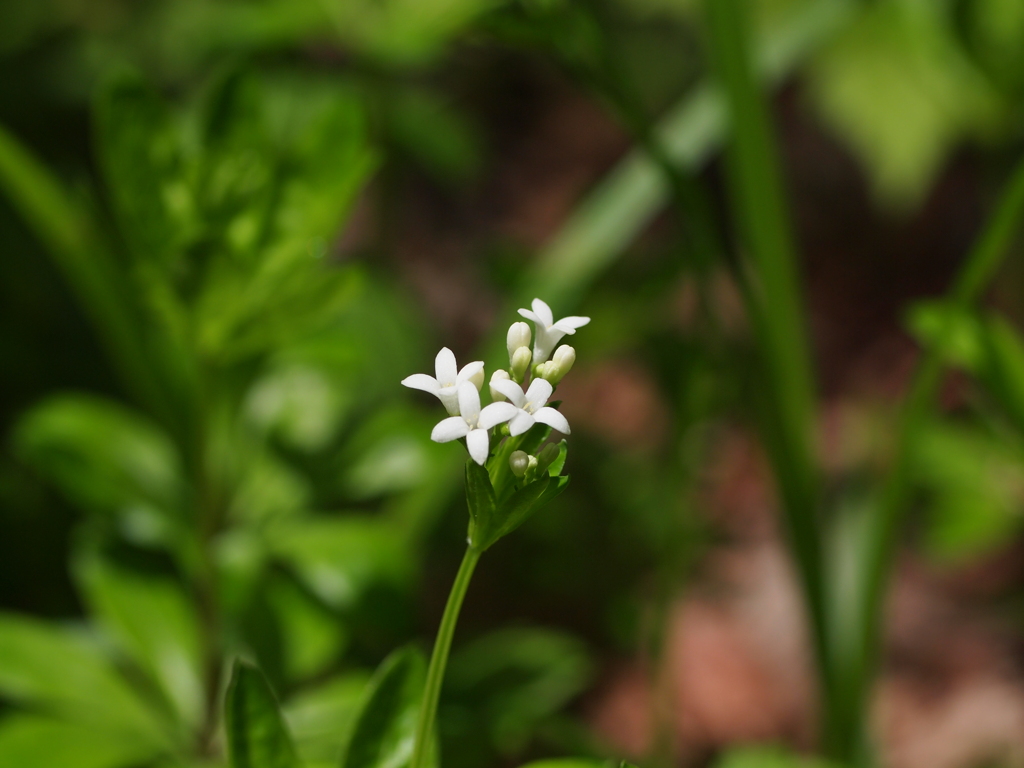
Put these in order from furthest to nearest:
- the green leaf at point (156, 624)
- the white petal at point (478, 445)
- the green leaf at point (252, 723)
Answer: the green leaf at point (156, 624)
the green leaf at point (252, 723)
the white petal at point (478, 445)

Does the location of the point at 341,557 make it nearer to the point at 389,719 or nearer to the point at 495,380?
the point at 389,719

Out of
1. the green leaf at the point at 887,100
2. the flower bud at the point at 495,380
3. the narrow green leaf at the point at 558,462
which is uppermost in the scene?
the green leaf at the point at 887,100

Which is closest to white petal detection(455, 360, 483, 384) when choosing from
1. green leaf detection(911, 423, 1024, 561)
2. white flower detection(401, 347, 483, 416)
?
white flower detection(401, 347, 483, 416)

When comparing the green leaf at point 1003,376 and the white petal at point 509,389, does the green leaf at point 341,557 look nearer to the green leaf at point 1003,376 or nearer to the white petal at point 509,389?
the white petal at point 509,389

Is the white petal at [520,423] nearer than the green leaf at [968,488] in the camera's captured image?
Yes

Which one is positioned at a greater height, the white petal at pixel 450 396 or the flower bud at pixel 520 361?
the flower bud at pixel 520 361

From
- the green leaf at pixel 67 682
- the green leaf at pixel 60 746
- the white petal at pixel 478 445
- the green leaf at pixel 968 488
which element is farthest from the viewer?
the green leaf at pixel 968 488

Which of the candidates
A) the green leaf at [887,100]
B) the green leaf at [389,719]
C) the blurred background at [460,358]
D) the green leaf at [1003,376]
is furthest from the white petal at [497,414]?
the green leaf at [887,100]

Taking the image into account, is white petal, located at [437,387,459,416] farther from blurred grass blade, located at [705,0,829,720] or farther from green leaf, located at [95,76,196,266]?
blurred grass blade, located at [705,0,829,720]

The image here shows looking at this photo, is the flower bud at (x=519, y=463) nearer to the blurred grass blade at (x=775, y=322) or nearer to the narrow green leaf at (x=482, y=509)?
the narrow green leaf at (x=482, y=509)

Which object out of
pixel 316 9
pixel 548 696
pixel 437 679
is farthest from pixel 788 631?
pixel 437 679
